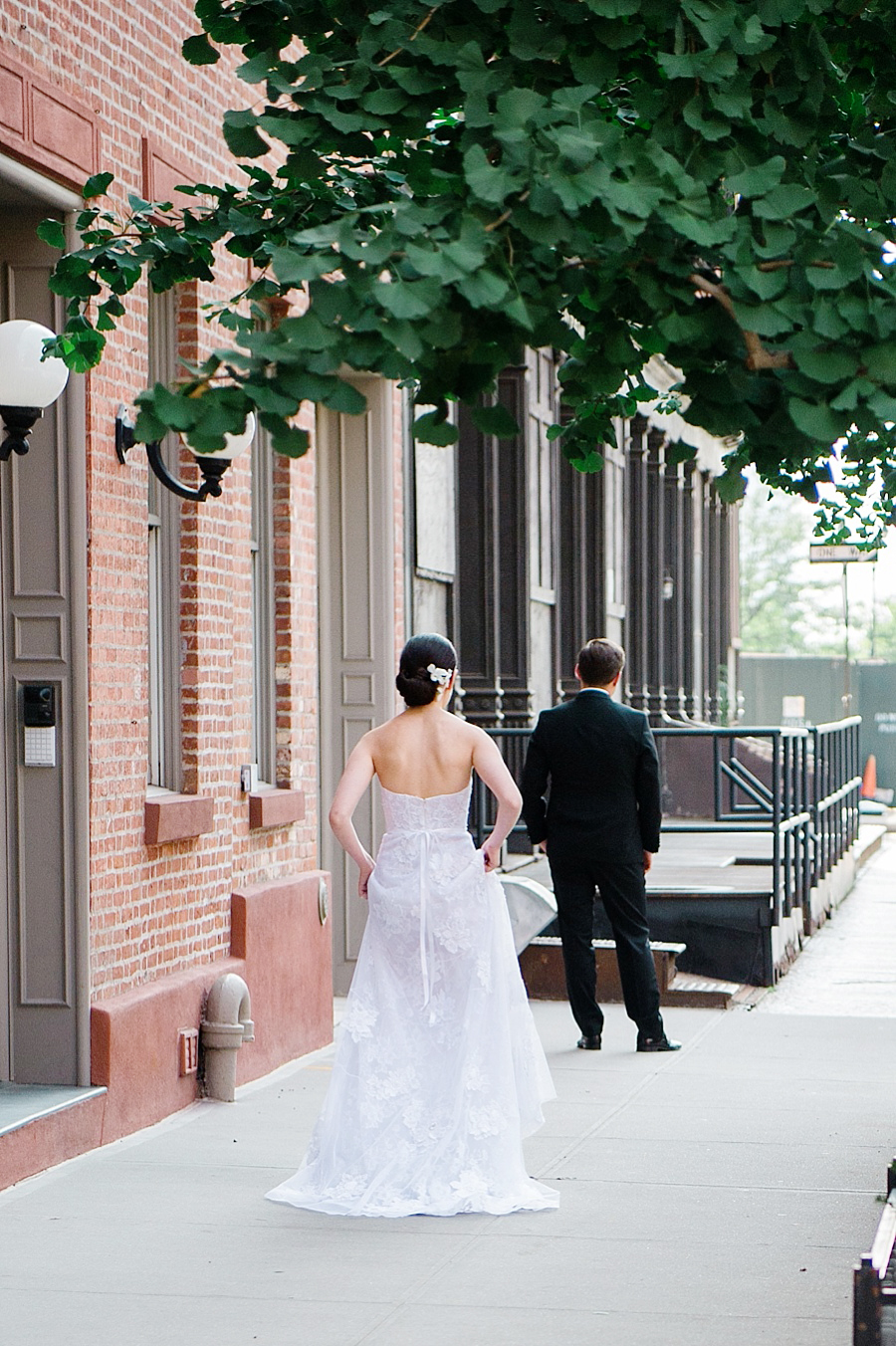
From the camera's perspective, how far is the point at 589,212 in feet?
13.3

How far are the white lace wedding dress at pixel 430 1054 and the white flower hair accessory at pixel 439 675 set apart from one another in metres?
0.40

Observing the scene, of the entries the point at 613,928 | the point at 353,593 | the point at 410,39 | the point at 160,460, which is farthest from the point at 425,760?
the point at 353,593

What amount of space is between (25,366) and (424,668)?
1707 millimetres

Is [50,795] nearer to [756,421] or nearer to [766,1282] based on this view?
[766,1282]

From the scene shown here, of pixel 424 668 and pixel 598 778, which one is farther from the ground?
pixel 424 668

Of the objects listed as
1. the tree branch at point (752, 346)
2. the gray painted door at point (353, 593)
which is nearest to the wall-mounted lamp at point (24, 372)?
the tree branch at point (752, 346)

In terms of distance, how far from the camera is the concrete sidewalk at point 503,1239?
528cm

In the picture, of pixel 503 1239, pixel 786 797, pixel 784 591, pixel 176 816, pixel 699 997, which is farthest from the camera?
pixel 784 591

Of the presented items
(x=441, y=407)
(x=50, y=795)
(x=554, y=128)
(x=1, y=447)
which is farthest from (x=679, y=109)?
(x=50, y=795)

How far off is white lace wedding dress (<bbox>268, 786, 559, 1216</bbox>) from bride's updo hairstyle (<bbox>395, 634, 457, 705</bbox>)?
37cm

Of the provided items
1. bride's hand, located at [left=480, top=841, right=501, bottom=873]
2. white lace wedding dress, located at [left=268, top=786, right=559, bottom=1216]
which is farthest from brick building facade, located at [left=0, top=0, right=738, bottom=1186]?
bride's hand, located at [left=480, top=841, right=501, bottom=873]

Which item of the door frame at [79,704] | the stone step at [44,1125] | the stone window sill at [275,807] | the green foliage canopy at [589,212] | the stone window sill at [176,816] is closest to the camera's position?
the green foliage canopy at [589,212]

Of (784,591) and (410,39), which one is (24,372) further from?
(784,591)

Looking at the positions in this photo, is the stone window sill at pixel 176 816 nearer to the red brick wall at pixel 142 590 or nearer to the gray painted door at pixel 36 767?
the red brick wall at pixel 142 590
